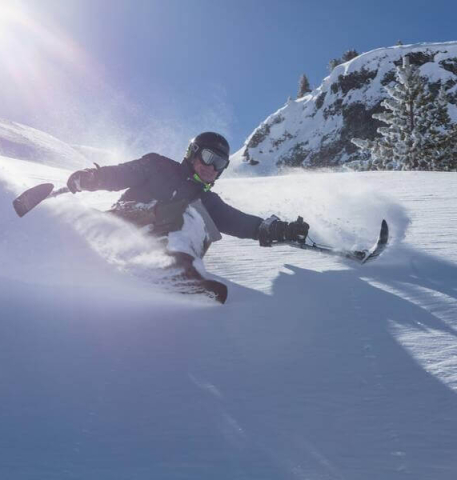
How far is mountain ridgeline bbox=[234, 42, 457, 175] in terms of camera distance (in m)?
86.7

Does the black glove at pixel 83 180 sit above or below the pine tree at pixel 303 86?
below

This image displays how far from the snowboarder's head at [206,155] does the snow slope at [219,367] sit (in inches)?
44.5

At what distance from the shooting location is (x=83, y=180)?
4203mm

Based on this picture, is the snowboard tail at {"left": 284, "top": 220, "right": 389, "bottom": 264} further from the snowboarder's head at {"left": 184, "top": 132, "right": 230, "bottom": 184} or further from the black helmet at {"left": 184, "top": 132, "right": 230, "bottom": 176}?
the black helmet at {"left": 184, "top": 132, "right": 230, "bottom": 176}

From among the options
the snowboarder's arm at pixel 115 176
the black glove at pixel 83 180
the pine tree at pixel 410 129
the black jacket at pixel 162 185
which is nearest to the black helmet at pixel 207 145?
the black jacket at pixel 162 185

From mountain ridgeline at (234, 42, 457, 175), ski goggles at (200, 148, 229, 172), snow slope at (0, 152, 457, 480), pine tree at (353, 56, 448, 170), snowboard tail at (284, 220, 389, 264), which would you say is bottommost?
snow slope at (0, 152, 457, 480)

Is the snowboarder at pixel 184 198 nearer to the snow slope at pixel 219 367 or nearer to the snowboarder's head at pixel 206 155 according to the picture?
the snowboarder's head at pixel 206 155

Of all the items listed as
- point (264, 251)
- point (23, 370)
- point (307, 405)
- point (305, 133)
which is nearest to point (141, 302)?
point (23, 370)

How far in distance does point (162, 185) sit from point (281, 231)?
1329 millimetres

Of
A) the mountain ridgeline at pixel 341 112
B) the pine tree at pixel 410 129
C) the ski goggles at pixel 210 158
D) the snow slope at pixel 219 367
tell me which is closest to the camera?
the snow slope at pixel 219 367

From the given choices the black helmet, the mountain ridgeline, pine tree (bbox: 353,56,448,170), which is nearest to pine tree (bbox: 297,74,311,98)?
the mountain ridgeline

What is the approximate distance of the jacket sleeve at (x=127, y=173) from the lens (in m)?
4.29

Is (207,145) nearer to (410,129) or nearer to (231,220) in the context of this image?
(231,220)

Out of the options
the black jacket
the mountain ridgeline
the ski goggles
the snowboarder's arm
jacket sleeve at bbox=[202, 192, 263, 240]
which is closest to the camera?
the snowboarder's arm
